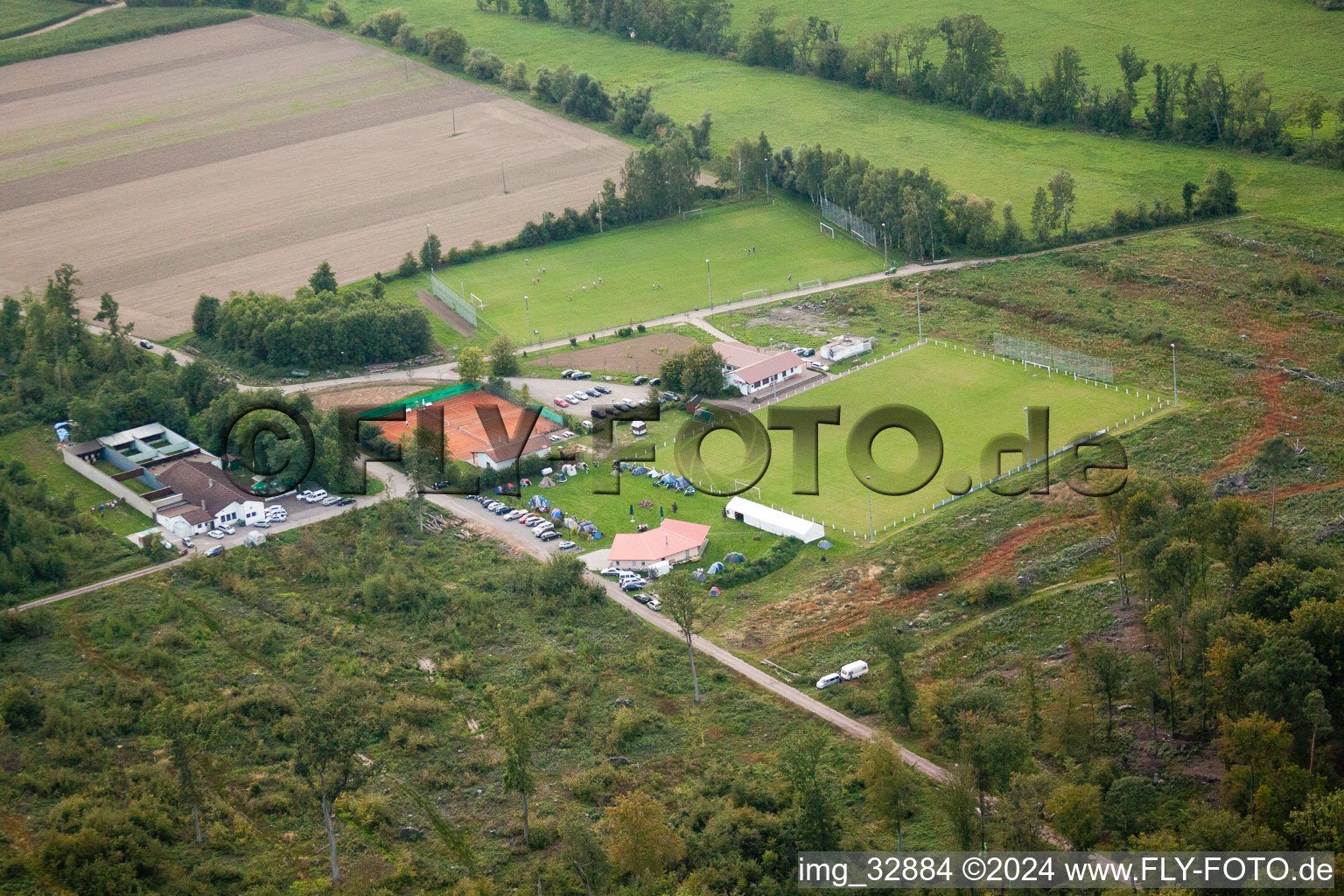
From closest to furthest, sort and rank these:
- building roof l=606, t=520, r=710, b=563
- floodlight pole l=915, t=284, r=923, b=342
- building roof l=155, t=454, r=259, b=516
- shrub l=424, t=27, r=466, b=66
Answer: building roof l=606, t=520, r=710, b=563 < building roof l=155, t=454, r=259, b=516 < floodlight pole l=915, t=284, r=923, b=342 < shrub l=424, t=27, r=466, b=66

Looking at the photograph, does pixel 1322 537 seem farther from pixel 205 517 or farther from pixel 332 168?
pixel 332 168

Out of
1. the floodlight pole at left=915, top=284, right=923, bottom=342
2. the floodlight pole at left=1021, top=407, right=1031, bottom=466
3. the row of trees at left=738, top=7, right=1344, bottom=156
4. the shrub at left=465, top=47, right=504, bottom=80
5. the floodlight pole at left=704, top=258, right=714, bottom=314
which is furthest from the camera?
the shrub at left=465, top=47, right=504, bottom=80

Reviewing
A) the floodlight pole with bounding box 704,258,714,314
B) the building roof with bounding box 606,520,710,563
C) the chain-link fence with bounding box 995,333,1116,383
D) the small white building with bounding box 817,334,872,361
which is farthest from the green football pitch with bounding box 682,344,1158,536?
the floodlight pole with bounding box 704,258,714,314

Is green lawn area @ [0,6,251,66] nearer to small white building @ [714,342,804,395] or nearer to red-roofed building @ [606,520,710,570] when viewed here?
small white building @ [714,342,804,395]

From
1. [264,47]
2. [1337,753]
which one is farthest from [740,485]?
[264,47]

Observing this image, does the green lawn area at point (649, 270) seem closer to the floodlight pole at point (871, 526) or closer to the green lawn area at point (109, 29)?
the floodlight pole at point (871, 526)

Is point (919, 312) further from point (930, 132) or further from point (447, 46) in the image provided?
point (447, 46)

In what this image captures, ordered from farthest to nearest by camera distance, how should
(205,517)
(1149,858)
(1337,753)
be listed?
(205,517)
(1337,753)
(1149,858)
